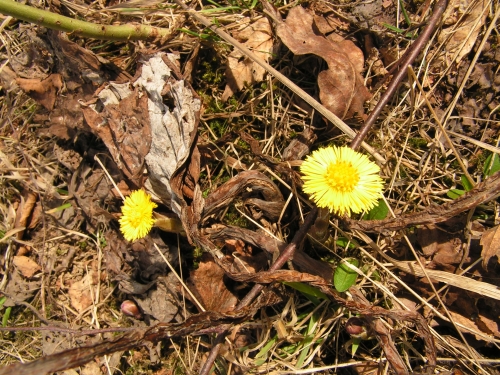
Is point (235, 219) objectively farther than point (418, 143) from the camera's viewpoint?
Yes

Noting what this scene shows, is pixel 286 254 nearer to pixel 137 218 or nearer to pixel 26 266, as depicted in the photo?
pixel 137 218

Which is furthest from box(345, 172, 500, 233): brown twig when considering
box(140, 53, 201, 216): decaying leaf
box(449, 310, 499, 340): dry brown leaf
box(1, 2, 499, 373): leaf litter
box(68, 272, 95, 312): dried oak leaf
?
box(68, 272, 95, 312): dried oak leaf

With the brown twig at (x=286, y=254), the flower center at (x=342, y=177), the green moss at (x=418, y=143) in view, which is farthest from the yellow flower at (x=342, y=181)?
the green moss at (x=418, y=143)

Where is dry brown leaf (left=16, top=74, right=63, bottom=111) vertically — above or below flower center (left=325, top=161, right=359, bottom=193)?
below

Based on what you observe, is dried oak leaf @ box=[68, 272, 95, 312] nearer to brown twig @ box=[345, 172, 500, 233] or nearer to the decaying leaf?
the decaying leaf

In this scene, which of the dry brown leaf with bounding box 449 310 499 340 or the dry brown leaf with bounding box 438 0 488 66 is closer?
the dry brown leaf with bounding box 449 310 499 340

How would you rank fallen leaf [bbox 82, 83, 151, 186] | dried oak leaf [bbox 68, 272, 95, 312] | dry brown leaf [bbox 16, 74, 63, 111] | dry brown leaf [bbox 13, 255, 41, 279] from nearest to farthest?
fallen leaf [bbox 82, 83, 151, 186]
dry brown leaf [bbox 16, 74, 63, 111]
dried oak leaf [bbox 68, 272, 95, 312]
dry brown leaf [bbox 13, 255, 41, 279]

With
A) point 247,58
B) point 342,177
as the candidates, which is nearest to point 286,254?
point 342,177
